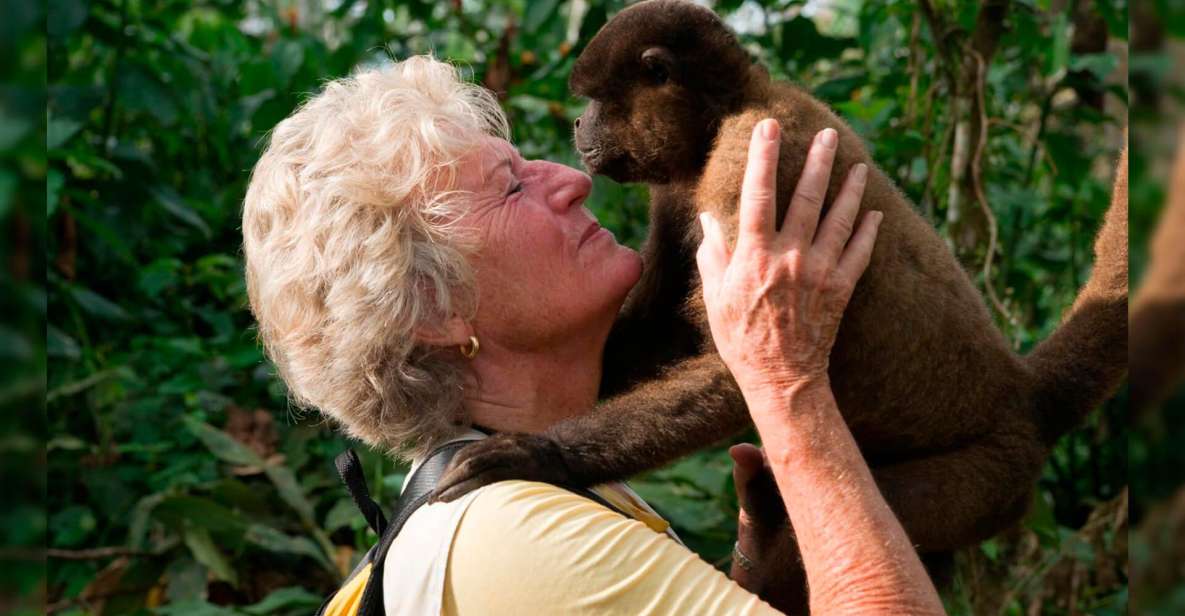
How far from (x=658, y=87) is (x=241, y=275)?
2874 millimetres

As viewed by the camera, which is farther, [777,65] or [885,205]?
[777,65]

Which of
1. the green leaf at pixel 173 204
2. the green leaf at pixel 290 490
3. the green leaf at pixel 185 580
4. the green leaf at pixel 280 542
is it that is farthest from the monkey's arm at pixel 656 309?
the green leaf at pixel 173 204

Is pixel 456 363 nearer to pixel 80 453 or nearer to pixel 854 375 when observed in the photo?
pixel 854 375

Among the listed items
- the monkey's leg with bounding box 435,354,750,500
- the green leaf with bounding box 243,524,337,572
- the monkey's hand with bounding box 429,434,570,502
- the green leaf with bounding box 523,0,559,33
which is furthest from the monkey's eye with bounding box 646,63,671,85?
the green leaf with bounding box 243,524,337,572

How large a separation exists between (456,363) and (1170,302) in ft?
6.40

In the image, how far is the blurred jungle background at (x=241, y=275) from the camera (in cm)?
377

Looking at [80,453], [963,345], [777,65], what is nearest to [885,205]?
[963,345]

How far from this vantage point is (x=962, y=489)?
223 cm

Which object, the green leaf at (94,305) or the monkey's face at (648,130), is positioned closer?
the monkey's face at (648,130)

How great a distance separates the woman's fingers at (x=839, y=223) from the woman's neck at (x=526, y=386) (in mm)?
575

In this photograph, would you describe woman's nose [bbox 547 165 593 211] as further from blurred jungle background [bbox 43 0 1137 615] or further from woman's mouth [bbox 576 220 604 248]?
blurred jungle background [bbox 43 0 1137 615]

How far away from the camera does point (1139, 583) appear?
0.35m

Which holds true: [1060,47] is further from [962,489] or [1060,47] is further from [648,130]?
[962,489]

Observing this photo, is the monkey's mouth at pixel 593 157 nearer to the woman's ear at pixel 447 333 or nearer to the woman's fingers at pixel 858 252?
the woman's ear at pixel 447 333
